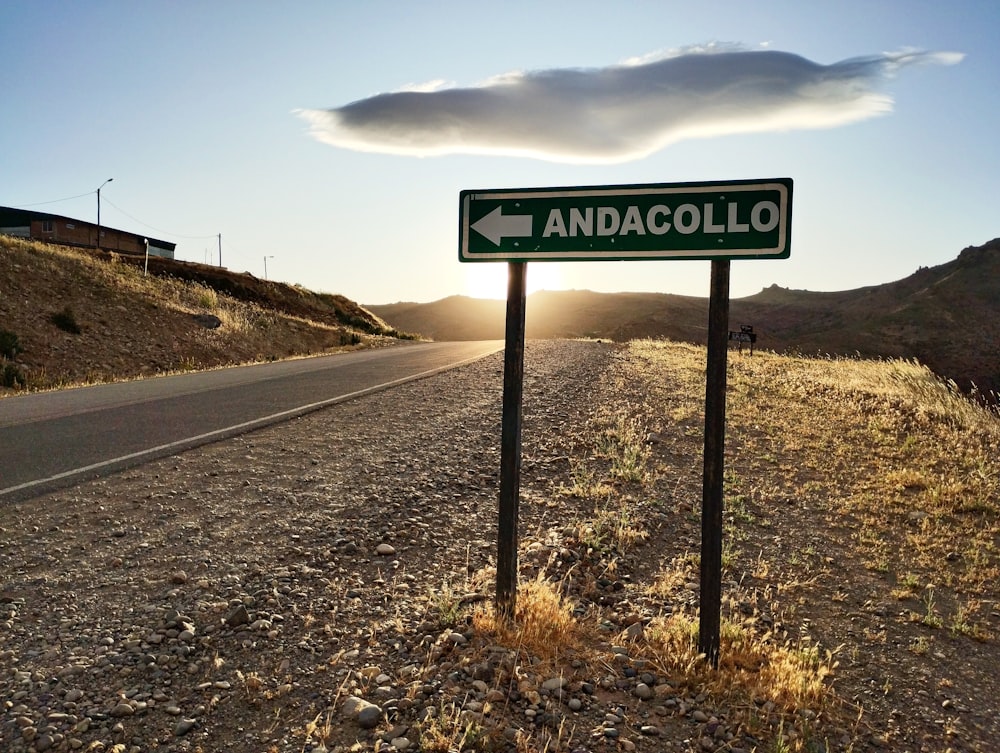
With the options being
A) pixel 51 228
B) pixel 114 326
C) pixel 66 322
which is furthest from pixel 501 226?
pixel 51 228

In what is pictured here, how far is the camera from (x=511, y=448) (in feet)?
13.9

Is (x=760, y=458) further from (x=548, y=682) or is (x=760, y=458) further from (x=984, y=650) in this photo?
(x=548, y=682)

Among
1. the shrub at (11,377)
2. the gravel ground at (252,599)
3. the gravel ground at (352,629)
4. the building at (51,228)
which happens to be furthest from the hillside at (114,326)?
the building at (51,228)

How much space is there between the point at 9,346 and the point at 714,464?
2038 centimetres

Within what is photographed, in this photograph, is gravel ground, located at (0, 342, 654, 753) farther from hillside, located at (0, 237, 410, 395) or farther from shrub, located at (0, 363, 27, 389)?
hillside, located at (0, 237, 410, 395)

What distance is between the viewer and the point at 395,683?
3.51 metres

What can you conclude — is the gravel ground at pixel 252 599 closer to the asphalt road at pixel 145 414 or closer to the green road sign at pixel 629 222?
the asphalt road at pixel 145 414

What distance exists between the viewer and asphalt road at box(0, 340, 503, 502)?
24.2 feet

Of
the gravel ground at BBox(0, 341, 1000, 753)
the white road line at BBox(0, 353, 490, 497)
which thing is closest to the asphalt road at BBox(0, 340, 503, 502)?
the white road line at BBox(0, 353, 490, 497)

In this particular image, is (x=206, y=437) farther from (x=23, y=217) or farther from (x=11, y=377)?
(x=23, y=217)

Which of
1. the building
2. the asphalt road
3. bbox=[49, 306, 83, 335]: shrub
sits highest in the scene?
the building

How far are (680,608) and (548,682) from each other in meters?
1.43

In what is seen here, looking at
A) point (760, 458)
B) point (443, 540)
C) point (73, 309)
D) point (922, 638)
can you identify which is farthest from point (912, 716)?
point (73, 309)

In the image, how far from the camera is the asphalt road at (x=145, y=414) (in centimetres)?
738
